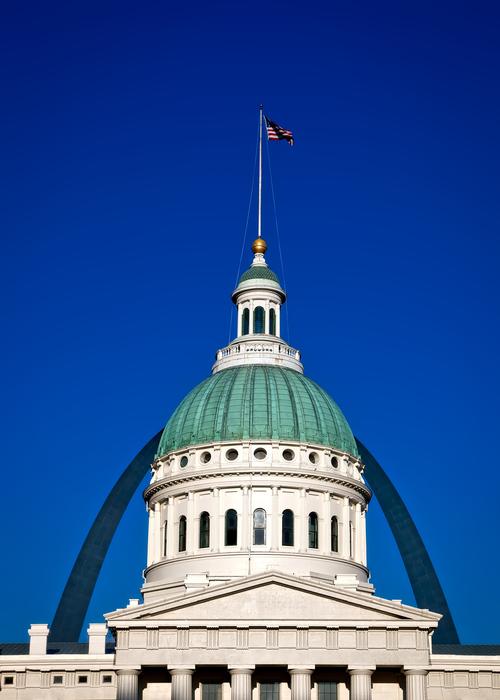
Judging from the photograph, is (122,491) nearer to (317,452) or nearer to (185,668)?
(317,452)

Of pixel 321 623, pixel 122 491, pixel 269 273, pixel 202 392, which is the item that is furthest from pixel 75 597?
pixel 321 623

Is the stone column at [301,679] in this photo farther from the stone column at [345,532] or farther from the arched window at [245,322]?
the arched window at [245,322]

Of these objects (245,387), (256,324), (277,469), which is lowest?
(277,469)

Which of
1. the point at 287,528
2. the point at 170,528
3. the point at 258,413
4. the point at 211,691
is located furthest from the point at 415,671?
the point at 258,413

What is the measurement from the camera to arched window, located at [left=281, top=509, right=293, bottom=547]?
304ft

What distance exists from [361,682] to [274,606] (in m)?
6.37

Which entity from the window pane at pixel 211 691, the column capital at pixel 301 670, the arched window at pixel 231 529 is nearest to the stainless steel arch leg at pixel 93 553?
the arched window at pixel 231 529

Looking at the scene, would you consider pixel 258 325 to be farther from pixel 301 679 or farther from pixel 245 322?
pixel 301 679

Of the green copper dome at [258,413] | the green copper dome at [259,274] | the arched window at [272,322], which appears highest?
the green copper dome at [259,274]

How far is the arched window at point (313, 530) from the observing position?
9344 cm

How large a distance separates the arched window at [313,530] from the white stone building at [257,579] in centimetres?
9

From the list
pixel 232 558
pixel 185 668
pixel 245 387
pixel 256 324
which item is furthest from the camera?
pixel 256 324

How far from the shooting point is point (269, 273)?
10831 centimetres

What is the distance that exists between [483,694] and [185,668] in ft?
58.7
